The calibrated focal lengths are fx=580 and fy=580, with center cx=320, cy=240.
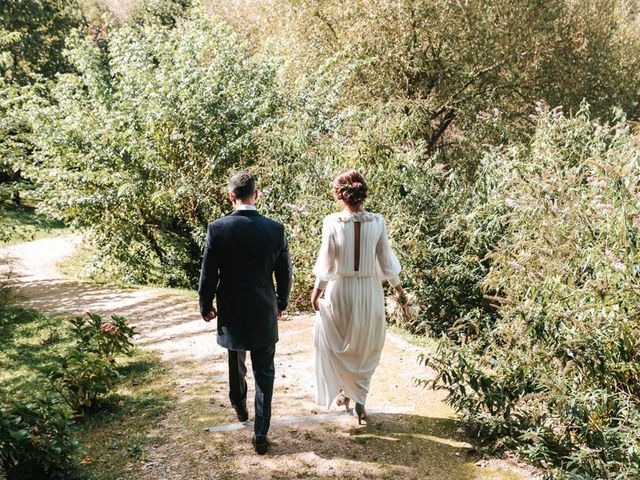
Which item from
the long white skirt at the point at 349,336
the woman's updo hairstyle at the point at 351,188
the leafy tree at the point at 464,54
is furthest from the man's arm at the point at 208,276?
the leafy tree at the point at 464,54

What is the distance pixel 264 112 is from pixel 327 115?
1265 mm

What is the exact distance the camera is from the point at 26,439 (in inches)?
154

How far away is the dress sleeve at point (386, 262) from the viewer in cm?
470

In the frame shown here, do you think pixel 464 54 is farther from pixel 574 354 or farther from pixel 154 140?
pixel 574 354

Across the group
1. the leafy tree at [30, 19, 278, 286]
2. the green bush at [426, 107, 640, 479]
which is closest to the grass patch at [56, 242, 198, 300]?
the leafy tree at [30, 19, 278, 286]

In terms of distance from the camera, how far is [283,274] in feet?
14.8

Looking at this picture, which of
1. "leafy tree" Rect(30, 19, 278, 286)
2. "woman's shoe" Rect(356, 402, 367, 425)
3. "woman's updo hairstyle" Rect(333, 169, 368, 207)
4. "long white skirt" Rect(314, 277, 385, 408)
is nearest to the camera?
"woman's updo hairstyle" Rect(333, 169, 368, 207)

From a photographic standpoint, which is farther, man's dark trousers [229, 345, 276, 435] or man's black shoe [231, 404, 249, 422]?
man's black shoe [231, 404, 249, 422]

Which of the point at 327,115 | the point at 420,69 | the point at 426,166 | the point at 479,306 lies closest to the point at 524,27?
the point at 420,69

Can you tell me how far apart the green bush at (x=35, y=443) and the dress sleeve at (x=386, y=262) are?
2.65 meters

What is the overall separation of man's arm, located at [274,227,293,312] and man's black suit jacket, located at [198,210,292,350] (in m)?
0.07

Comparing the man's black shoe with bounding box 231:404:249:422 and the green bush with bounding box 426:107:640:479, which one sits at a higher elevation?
the green bush with bounding box 426:107:640:479

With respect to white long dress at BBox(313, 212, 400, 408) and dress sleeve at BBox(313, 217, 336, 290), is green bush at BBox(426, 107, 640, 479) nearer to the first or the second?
white long dress at BBox(313, 212, 400, 408)

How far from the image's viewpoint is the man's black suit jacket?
13.9ft
